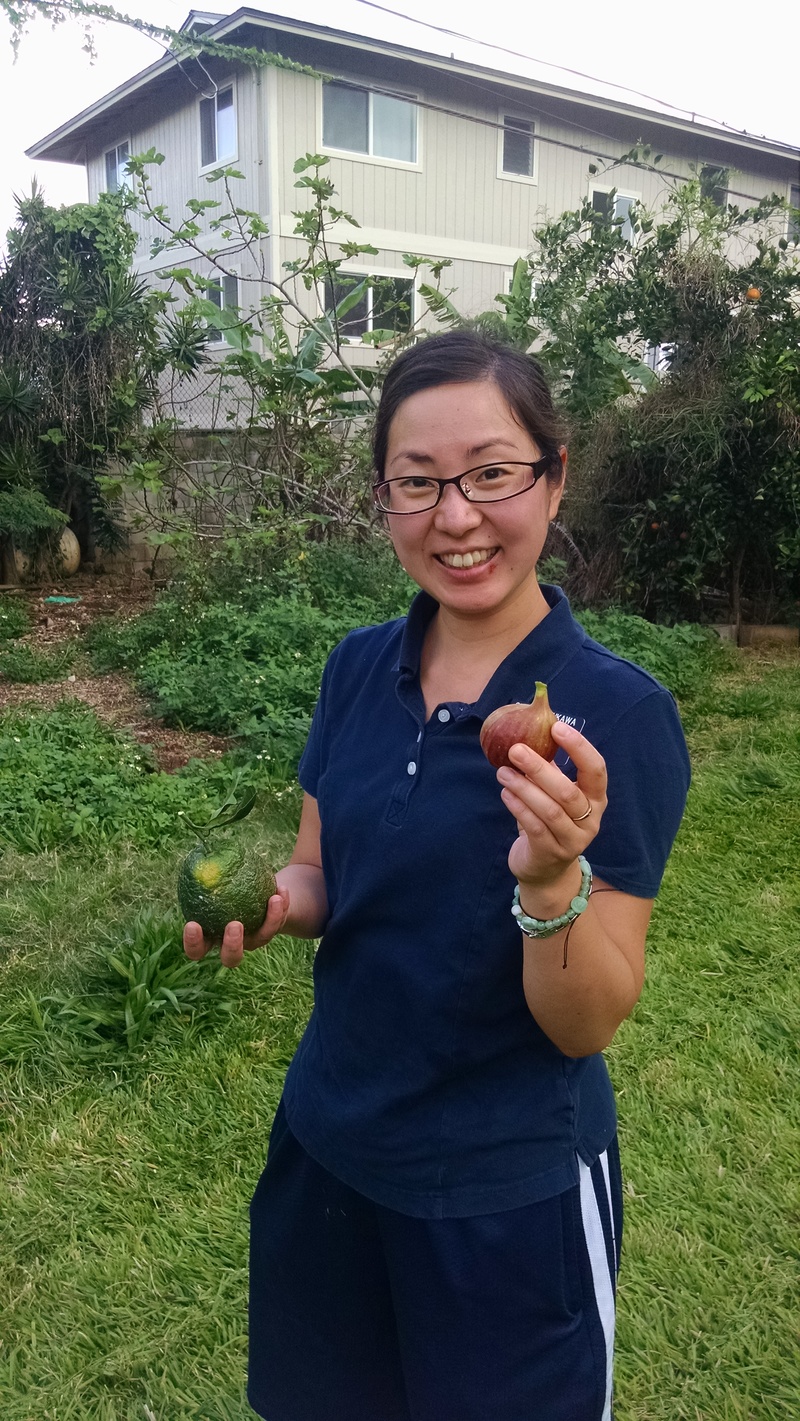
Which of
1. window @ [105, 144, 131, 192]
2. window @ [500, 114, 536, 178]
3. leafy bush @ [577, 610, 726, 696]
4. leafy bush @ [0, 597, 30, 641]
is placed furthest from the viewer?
window @ [105, 144, 131, 192]

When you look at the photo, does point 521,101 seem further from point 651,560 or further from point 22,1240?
point 22,1240

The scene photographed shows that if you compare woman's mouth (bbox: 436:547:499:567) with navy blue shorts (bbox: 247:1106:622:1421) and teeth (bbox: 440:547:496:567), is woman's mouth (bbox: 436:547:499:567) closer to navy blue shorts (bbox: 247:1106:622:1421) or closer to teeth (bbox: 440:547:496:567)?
teeth (bbox: 440:547:496:567)

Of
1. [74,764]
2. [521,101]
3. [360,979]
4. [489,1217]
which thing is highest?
[521,101]

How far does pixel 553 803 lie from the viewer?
1.08 m

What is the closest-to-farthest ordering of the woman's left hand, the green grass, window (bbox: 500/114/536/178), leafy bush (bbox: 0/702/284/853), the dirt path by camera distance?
the woman's left hand → the green grass → leafy bush (bbox: 0/702/284/853) → the dirt path → window (bbox: 500/114/536/178)

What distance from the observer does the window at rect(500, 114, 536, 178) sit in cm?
1870

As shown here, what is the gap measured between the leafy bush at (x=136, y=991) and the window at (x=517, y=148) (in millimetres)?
18502

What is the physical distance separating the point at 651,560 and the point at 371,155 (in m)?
10.8

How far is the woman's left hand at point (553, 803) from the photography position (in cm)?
108

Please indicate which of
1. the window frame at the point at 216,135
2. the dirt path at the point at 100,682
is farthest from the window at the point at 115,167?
the dirt path at the point at 100,682

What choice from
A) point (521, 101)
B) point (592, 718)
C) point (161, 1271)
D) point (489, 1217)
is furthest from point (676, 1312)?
point (521, 101)

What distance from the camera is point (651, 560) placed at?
32.2 feet

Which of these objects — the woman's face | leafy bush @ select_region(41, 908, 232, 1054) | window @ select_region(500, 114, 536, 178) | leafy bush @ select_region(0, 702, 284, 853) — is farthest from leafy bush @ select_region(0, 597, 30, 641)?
window @ select_region(500, 114, 536, 178)

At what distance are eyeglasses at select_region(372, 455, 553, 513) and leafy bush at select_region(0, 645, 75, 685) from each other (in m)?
6.76
